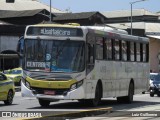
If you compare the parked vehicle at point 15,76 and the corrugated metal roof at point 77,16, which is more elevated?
the corrugated metal roof at point 77,16

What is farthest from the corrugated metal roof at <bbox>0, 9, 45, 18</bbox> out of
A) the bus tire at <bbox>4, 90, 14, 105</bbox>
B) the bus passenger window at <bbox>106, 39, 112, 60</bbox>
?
the bus passenger window at <bbox>106, 39, 112, 60</bbox>

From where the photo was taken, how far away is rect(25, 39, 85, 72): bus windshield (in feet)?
68.0

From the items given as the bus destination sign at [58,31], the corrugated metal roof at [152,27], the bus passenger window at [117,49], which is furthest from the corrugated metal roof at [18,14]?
the bus destination sign at [58,31]

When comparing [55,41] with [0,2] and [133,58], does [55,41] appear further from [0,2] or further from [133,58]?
[0,2]

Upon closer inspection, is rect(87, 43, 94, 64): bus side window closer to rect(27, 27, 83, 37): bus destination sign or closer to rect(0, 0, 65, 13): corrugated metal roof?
rect(27, 27, 83, 37): bus destination sign

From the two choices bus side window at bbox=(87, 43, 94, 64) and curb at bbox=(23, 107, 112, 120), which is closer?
curb at bbox=(23, 107, 112, 120)

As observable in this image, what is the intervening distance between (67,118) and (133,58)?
10661mm

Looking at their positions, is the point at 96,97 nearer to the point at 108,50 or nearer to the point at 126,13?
the point at 108,50

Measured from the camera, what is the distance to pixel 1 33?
65.3 metres

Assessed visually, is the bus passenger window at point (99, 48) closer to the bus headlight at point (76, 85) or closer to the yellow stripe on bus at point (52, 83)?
A: the bus headlight at point (76, 85)

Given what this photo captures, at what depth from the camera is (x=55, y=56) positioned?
20750 mm

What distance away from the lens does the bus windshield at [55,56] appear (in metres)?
20.7

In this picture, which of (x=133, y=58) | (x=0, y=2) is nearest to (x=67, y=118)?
(x=133, y=58)

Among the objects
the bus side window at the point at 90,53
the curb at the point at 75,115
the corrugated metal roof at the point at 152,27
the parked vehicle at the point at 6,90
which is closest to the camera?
the curb at the point at 75,115
